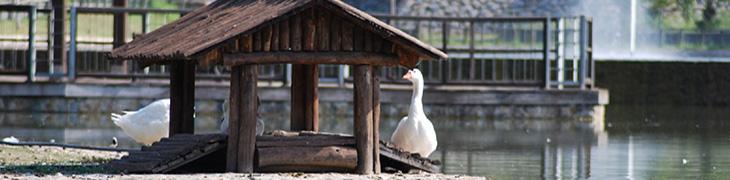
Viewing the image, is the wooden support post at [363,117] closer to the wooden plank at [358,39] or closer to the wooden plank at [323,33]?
the wooden plank at [358,39]

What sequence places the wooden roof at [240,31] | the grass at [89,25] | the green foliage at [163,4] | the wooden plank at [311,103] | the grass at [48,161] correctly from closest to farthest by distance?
1. the wooden roof at [240,31]
2. the grass at [48,161]
3. the wooden plank at [311,103]
4. the grass at [89,25]
5. the green foliage at [163,4]

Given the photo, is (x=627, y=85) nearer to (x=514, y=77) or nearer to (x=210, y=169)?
(x=514, y=77)

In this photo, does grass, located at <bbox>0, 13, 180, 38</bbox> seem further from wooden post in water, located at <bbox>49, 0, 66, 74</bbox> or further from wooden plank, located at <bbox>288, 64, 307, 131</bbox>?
wooden plank, located at <bbox>288, 64, 307, 131</bbox>

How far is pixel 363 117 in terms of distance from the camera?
1436 centimetres

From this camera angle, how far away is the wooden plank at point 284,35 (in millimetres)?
14242

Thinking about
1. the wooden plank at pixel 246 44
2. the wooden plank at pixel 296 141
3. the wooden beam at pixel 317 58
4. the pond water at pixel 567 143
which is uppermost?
the wooden plank at pixel 246 44

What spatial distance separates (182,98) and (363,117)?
8.29ft

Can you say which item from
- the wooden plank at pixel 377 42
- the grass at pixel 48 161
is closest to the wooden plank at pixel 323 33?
the wooden plank at pixel 377 42

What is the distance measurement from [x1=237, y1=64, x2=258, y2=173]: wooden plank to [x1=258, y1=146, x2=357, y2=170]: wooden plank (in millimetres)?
114

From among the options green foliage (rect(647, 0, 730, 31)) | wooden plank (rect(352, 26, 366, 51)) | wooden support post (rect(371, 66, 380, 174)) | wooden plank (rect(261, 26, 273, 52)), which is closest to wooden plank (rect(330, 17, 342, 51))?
wooden plank (rect(352, 26, 366, 51))

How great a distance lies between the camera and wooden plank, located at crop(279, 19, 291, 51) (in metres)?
14.2

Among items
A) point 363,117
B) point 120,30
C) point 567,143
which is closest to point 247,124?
point 363,117

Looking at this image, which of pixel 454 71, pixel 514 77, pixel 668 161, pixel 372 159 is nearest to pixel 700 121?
pixel 514 77

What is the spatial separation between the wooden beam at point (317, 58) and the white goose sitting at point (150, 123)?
4.79m
